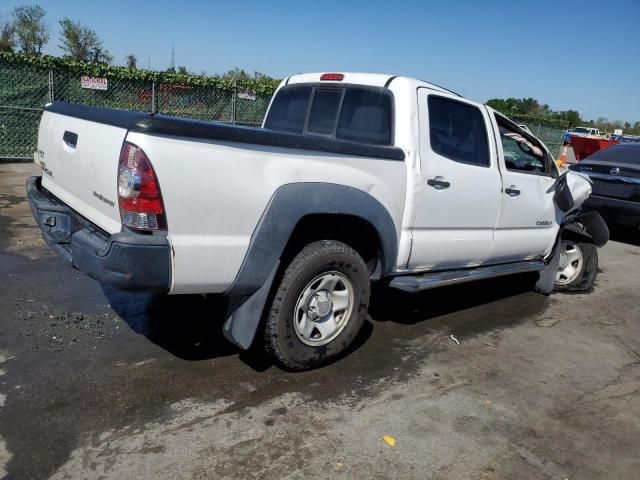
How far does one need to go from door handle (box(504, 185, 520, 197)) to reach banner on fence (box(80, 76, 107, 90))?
32.7ft

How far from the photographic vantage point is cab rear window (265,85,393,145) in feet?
13.4

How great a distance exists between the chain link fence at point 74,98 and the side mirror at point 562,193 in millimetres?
9691

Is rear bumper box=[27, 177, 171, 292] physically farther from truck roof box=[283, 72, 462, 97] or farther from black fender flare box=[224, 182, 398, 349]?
truck roof box=[283, 72, 462, 97]

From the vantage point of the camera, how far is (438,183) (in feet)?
13.3

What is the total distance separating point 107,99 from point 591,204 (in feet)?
32.7

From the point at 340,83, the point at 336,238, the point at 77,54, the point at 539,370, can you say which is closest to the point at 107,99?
the point at 340,83

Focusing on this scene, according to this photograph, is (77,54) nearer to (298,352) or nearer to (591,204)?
(591,204)

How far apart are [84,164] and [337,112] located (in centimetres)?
203

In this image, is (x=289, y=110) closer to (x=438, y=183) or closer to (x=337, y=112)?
(x=337, y=112)

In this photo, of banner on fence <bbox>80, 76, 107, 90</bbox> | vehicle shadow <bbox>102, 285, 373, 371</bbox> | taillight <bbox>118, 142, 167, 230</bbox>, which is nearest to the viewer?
taillight <bbox>118, 142, 167, 230</bbox>

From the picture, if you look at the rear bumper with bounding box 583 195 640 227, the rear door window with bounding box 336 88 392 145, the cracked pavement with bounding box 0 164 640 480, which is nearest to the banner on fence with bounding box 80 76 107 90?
the cracked pavement with bounding box 0 164 640 480

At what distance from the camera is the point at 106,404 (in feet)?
10.3

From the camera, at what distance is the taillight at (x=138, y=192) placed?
2736 mm

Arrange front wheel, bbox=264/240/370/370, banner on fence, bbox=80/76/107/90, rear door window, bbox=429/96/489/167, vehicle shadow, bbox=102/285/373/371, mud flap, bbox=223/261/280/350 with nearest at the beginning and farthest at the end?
1. mud flap, bbox=223/261/280/350
2. front wheel, bbox=264/240/370/370
3. vehicle shadow, bbox=102/285/373/371
4. rear door window, bbox=429/96/489/167
5. banner on fence, bbox=80/76/107/90
